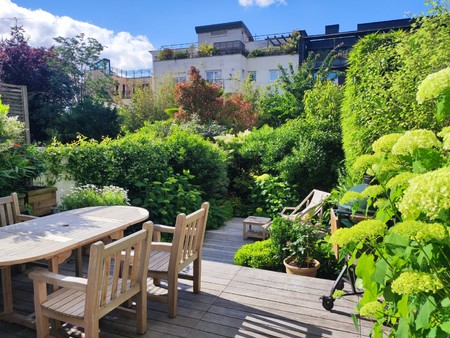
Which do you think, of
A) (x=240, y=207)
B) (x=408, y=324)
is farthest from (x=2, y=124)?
(x=240, y=207)

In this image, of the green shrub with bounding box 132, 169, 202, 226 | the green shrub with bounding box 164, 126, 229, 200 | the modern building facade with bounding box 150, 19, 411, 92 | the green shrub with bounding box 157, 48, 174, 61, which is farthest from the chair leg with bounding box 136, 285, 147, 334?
the green shrub with bounding box 157, 48, 174, 61

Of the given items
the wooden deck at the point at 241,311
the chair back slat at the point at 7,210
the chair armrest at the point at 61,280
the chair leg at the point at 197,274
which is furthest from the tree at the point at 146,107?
the chair armrest at the point at 61,280

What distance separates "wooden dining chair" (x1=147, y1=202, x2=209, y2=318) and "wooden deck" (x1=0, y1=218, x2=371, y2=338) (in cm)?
15

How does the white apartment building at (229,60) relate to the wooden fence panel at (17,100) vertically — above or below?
above

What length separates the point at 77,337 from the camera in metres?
2.29

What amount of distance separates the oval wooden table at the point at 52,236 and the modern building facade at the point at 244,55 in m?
15.8

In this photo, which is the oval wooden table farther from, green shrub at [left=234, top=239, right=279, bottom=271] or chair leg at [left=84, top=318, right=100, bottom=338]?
green shrub at [left=234, top=239, right=279, bottom=271]

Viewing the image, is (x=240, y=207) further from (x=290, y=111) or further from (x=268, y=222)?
(x=290, y=111)

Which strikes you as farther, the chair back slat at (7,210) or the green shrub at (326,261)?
the green shrub at (326,261)

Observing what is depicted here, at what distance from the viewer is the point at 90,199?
13.5 feet

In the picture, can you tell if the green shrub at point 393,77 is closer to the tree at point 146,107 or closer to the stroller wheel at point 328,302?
the stroller wheel at point 328,302

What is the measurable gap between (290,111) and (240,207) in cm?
664

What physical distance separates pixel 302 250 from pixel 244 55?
19382 millimetres

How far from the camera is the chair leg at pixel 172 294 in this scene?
250cm
